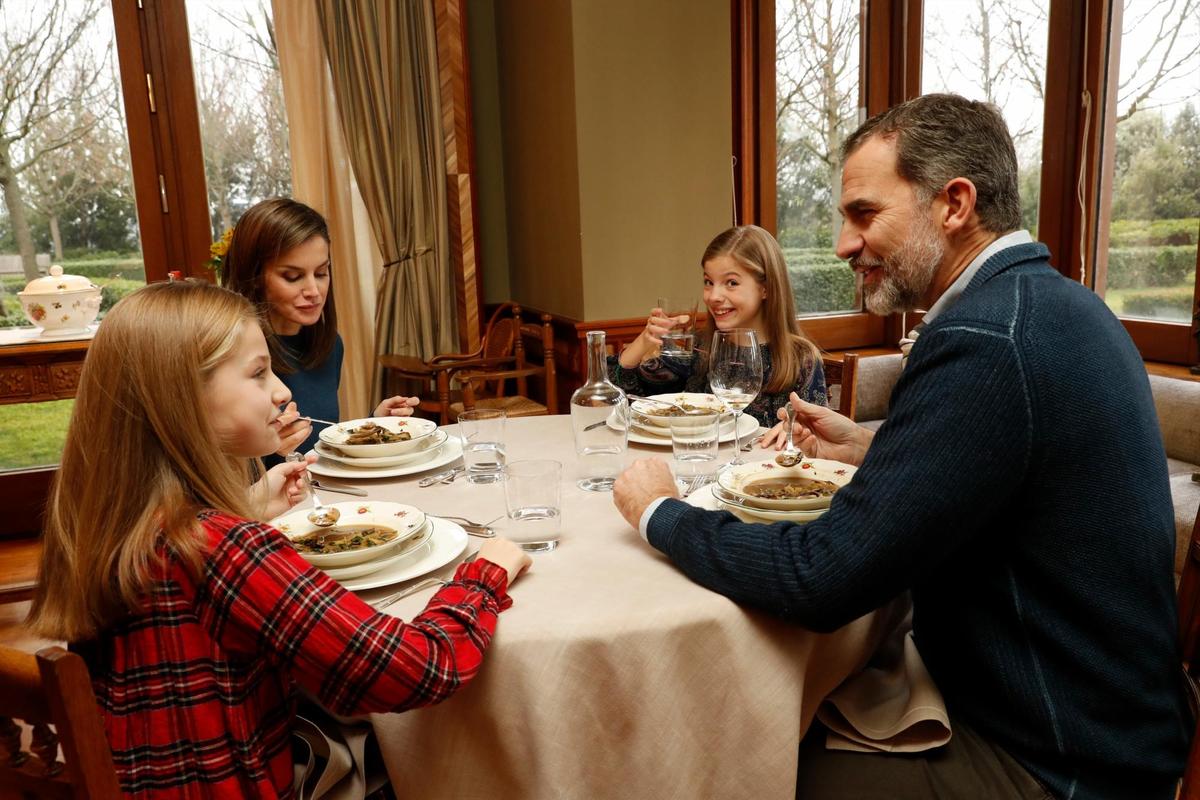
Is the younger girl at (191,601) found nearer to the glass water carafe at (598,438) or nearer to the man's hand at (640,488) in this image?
the man's hand at (640,488)

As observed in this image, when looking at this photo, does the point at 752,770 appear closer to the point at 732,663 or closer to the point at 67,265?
the point at 732,663

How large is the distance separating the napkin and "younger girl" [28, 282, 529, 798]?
51cm

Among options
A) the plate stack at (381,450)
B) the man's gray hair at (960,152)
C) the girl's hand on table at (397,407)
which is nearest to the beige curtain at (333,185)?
the girl's hand on table at (397,407)

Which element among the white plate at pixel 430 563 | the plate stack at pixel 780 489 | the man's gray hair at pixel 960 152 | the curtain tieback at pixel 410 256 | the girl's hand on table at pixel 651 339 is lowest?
the white plate at pixel 430 563

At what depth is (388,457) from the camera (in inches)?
69.6

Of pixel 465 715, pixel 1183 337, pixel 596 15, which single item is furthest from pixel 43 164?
pixel 1183 337

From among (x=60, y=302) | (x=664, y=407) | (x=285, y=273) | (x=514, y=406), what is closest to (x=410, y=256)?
(x=514, y=406)

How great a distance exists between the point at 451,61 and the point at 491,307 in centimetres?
131

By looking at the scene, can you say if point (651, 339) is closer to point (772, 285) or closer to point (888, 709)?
point (772, 285)

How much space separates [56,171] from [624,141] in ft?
8.38

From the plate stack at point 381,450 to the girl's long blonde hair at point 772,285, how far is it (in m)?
1.11

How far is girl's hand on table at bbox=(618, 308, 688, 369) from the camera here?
2.54 m

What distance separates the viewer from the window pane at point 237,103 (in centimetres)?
415

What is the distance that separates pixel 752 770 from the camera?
1138mm
